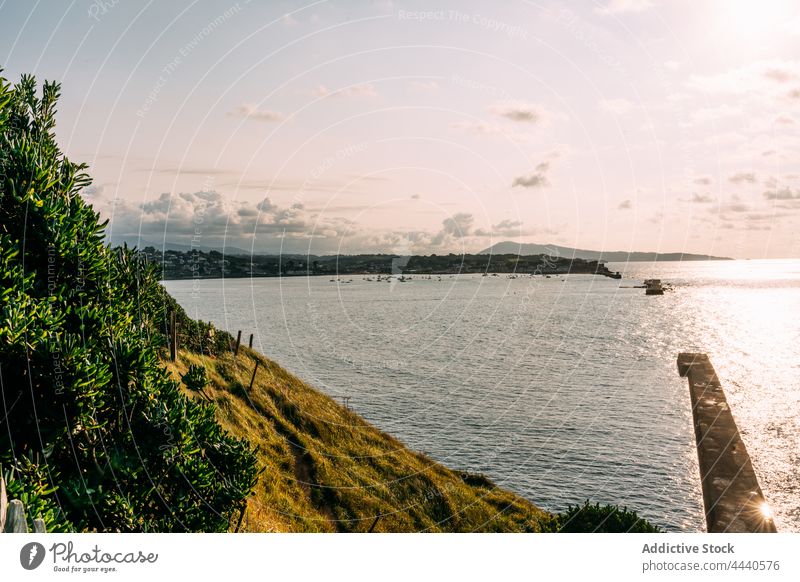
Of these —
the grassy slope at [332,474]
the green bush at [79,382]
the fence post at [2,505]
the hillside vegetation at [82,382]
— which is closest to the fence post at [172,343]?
the grassy slope at [332,474]

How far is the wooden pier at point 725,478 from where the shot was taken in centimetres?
2372

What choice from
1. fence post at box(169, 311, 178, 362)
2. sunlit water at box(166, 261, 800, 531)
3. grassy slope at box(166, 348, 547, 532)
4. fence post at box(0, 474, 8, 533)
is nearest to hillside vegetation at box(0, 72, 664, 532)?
fence post at box(0, 474, 8, 533)

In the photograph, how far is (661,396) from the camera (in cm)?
8425

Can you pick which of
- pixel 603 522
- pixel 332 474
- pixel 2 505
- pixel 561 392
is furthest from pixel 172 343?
pixel 561 392

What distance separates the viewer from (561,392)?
276 feet

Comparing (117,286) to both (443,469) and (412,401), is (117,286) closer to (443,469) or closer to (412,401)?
(443,469)

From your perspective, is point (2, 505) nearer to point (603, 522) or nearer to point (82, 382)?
point (82, 382)

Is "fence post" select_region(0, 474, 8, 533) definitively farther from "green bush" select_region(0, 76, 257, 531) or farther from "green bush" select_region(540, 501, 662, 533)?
"green bush" select_region(540, 501, 662, 533)

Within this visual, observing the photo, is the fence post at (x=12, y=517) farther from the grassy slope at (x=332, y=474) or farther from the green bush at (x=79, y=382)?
the grassy slope at (x=332, y=474)

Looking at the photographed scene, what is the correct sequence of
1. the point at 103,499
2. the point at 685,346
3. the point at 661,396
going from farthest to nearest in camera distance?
1. the point at 685,346
2. the point at 661,396
3. the point at 103,499

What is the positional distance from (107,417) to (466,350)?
342ft

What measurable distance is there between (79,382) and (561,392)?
263ft
